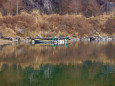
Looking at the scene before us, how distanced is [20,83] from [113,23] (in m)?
51.6

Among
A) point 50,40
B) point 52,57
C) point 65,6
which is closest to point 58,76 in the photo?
point 52,57

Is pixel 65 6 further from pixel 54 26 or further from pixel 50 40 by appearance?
pixel 50 40

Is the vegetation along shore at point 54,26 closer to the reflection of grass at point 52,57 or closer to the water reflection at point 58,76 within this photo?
the reflection of grass at point 52,57

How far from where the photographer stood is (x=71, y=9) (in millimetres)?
70062

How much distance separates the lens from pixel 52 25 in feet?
172

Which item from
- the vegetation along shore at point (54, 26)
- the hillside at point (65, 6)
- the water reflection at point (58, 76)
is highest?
the hillside at point (65, 6)

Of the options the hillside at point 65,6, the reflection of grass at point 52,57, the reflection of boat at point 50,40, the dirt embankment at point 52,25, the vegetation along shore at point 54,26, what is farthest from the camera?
the hillside at point 65,6

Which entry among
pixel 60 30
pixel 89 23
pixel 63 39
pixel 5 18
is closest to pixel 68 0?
pixel 89 23

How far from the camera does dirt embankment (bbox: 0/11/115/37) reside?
47.7 m

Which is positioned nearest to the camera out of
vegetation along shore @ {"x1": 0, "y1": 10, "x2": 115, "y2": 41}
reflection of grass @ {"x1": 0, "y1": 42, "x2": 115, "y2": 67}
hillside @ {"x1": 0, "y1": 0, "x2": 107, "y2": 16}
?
reflection of grass @ {"x1": 0, "y1": 42, "x2": 115, "y2": 67}

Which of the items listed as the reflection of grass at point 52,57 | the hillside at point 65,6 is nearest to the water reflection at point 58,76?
the reflection of grass at point 52,57

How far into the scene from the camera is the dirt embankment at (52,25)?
47.7 m

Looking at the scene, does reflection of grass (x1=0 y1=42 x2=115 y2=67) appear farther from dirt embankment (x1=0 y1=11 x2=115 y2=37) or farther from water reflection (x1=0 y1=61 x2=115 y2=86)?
dirt embankment (x1=0 y1=11 x2=115 y2=37)

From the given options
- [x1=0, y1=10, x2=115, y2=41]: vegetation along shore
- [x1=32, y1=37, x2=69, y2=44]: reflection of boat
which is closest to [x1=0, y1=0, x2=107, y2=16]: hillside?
[x1=0, y1=10, x2=115, y2=41]: vegetation along shore
